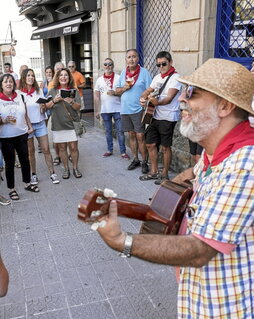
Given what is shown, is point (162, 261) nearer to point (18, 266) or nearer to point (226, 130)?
point (226, 130)

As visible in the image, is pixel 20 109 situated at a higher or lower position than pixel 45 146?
higher

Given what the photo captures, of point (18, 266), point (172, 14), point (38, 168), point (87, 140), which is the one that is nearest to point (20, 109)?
point (38, 168)

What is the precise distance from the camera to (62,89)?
5.81m

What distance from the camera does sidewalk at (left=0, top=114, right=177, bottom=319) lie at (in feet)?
9.77

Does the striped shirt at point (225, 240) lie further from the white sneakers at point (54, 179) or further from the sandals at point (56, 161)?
the sandals at point (56, 161)

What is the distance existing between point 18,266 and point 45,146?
8.66ft

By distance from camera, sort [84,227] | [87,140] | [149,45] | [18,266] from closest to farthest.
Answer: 1. [18,266]
2. [84,227]
3. [149,45]
4. [87,140]

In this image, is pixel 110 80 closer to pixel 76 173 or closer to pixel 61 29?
pixel 76 173

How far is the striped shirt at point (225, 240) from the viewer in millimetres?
1271

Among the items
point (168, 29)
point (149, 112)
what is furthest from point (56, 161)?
point (168, 29)

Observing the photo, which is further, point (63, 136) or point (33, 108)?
point (63, 136)

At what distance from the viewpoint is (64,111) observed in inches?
230

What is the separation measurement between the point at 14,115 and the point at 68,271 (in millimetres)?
2502

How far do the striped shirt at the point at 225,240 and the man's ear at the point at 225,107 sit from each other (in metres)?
0.20
